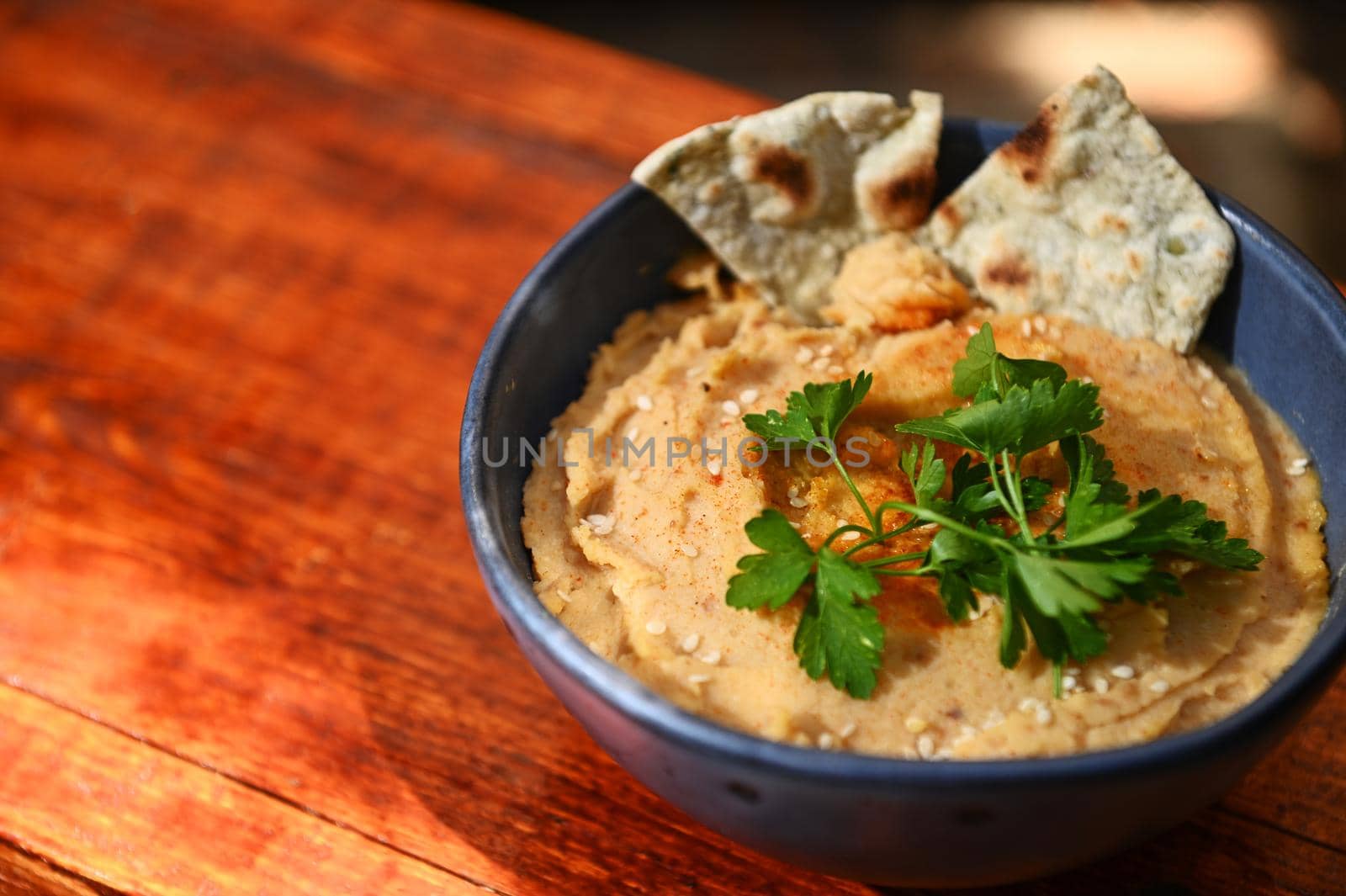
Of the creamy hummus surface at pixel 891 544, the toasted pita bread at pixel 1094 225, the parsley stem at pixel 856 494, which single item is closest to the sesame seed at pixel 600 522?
the creamy hummus surface at pixel 891 544

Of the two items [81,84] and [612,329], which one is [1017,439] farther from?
[81,84]

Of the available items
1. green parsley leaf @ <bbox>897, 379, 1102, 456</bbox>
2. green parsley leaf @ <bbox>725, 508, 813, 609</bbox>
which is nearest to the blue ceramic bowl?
green parsley leaf @ <bbox>725, 508, 813, 609</bbox>

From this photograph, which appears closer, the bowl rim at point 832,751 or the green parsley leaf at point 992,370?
the bowl rim at point 832,751

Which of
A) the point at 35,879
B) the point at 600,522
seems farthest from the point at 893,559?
the point at 35,879

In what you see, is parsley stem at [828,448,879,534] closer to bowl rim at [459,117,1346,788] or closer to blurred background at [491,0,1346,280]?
bowl rim at [459,117,1346,788]

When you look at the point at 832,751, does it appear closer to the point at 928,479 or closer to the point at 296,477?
the point at 928,479

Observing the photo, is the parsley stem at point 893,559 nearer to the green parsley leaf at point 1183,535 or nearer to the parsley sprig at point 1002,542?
the parsley sprig at point 1002,542
